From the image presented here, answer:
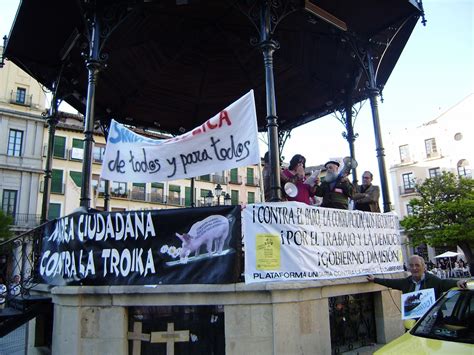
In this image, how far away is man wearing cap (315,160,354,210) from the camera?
25.8 feet

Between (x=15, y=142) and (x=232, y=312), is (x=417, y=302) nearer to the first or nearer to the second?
(x=232, y=312)

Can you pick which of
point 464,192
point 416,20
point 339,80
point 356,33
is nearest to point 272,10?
point 356,33

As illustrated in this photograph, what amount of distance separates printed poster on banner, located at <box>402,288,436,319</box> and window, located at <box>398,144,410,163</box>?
5269 centimetres

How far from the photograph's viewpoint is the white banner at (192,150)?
20.3 feet

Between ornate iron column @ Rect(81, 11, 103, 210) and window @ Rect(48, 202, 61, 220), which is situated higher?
window @ Rect(48, 202, 61, 220)

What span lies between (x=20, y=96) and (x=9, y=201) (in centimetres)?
1041

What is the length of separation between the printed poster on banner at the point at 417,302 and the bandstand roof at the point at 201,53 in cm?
537

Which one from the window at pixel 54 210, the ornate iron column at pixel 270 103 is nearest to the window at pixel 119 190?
the window at pixel 54 210

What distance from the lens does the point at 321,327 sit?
5902mm

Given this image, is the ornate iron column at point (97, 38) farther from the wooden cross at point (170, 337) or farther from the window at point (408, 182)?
the window at point (408, 182)

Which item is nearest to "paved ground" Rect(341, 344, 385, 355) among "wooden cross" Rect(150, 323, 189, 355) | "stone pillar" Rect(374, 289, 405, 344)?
"stone pillar" Rect(374, 289, 405, 344)

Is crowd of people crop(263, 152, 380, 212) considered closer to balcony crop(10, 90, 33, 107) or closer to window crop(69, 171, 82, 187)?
balcony crop(10, 90, 33, 107)

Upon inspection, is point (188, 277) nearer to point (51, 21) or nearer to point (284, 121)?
→ point (51, 21)

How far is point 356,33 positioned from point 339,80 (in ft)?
7.90
